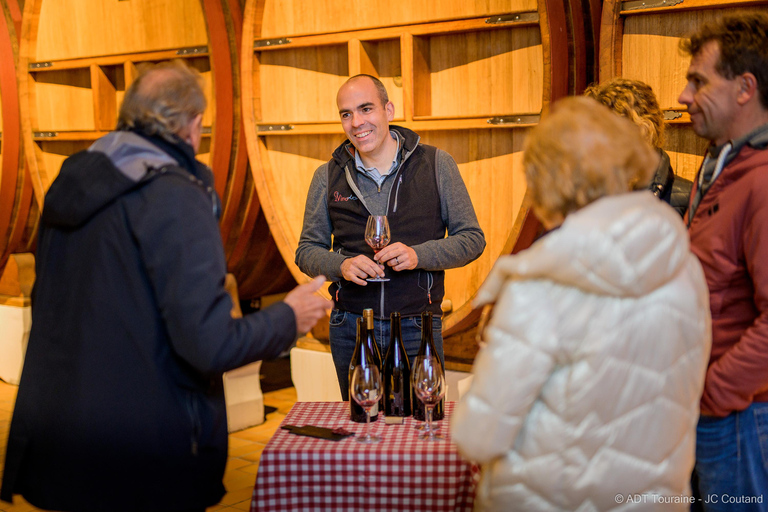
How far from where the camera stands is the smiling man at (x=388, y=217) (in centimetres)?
246

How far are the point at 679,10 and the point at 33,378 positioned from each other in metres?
2.06

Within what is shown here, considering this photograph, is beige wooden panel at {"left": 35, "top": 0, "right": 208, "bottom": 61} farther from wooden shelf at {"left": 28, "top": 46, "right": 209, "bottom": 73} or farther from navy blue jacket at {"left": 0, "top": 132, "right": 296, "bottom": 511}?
navy blue jacket at {"left": 0, "top": 132, "right": 296, "bottom": 511}

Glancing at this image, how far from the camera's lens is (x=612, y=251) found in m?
1.15

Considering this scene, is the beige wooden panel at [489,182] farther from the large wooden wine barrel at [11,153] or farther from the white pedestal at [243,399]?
the large wooden wine barrel at [11,153]

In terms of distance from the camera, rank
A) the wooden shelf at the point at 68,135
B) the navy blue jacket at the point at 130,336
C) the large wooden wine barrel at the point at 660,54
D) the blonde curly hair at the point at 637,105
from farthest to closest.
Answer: the wooden shelf at the point at 68,135, the large wooden wine barrel at the point at 660,54, the blonde curly hair at the point at 637,105, the navy blue jacket at the point at 130,336

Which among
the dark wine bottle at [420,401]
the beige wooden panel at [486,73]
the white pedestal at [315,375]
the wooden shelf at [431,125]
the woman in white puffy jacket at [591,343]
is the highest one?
the beige wooden panel at [486,73]

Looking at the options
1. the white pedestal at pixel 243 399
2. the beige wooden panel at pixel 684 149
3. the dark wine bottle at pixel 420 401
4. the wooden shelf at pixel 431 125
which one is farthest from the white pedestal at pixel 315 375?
the beige wooden panel at pixel 684 149

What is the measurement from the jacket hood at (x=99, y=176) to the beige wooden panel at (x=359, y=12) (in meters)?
1.59

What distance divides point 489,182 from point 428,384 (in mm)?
1289

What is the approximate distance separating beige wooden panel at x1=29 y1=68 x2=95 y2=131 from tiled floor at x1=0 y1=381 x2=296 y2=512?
1.73 metres

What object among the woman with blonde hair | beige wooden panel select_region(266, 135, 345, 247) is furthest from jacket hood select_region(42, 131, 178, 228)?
beige wooden panel select_region(266, 135, 345, 247)

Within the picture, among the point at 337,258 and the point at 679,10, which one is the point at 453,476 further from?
the point at 679,10

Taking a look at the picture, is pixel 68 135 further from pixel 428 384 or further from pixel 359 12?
pixel 428 384

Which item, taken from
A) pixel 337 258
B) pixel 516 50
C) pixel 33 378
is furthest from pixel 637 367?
pixel 516 50
